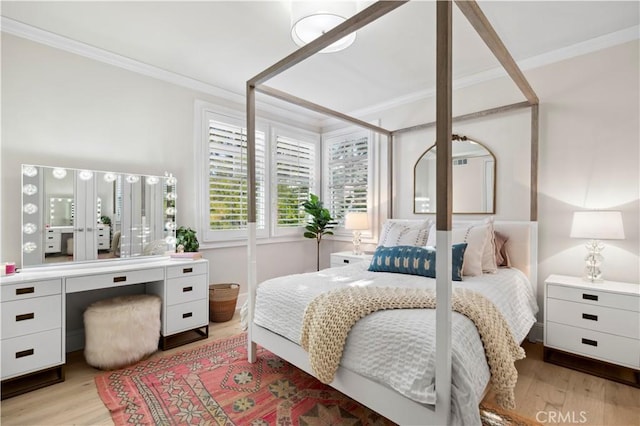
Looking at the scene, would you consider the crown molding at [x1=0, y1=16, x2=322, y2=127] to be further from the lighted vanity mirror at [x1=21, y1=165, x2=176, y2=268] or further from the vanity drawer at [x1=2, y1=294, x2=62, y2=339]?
the vanity drawer at [x1=2, y1=294, x2=62, y2=339]

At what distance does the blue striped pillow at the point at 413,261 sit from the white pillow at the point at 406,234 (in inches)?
14.5

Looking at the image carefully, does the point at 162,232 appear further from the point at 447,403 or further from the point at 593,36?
the point at 593,36

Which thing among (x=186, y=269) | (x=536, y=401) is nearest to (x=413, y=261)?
(x=536, y=401)

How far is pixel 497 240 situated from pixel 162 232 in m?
3.27

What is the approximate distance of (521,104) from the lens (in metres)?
2.86

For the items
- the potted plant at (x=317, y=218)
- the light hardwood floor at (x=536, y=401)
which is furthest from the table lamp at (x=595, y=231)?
the potted plant at (x=317, y=218)

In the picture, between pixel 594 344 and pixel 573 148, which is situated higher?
pixel 573 148

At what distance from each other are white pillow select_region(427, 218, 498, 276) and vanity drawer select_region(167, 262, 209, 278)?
2282 millimetres

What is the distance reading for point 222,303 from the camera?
11.1 feet

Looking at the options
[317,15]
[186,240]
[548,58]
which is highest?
[548,58]

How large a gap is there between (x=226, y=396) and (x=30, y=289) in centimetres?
152

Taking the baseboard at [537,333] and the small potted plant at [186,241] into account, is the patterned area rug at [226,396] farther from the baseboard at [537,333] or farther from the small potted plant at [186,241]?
the baseboard at [537,333]

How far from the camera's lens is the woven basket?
3.36m

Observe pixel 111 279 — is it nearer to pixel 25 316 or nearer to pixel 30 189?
pixel 25 316
